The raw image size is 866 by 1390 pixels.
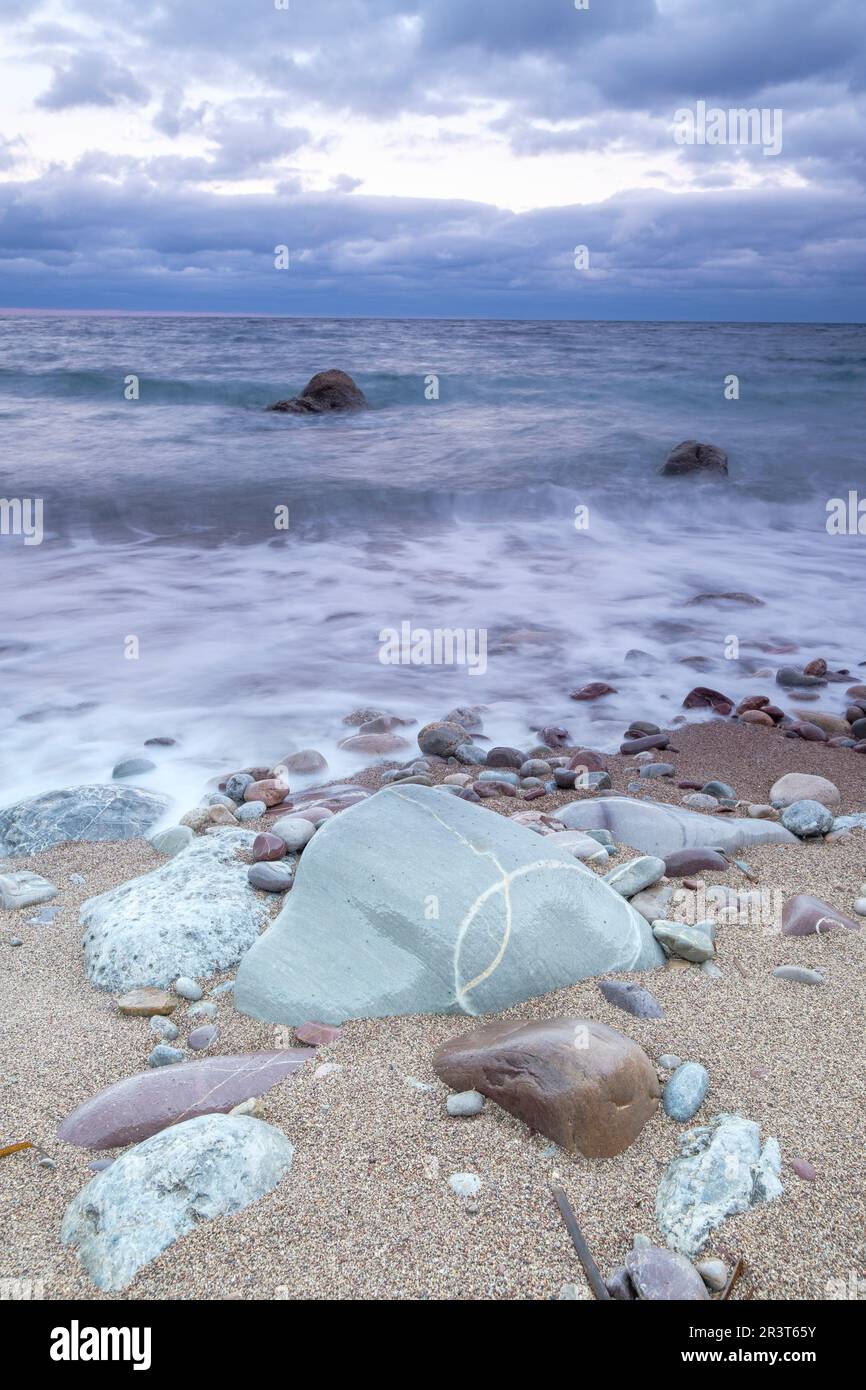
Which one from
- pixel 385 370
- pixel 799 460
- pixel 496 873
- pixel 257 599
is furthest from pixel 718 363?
pixel 496 873

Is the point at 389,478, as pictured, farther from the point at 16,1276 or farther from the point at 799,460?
the point at 16,1276

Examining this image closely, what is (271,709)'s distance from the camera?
18.4 ft

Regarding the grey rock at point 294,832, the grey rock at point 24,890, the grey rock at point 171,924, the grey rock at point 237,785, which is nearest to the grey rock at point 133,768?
the grey rock at point 237,785

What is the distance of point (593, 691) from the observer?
18.9ft

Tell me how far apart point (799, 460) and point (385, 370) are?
439 inches

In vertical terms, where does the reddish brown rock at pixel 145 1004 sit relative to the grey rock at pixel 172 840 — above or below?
below

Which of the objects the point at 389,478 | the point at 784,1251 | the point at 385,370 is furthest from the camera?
the point at 385,370

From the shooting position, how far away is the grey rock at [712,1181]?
1.80 metres

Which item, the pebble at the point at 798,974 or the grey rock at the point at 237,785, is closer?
the pebble at the point at 798,974

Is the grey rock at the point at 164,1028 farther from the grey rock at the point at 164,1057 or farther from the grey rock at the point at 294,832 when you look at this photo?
the grey rock at the point at 294,832

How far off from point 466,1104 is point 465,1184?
20 centimetres

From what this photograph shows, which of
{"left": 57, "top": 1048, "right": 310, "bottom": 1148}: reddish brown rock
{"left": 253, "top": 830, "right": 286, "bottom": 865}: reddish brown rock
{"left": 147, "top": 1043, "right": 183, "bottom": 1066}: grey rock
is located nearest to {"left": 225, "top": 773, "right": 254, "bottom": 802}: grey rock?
{"left": 253, "top": 830, "right": 286, "bottom": 865}: reddish brown rock

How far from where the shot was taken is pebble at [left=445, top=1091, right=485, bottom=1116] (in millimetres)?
→ 2090

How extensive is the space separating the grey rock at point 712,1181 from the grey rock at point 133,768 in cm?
336
